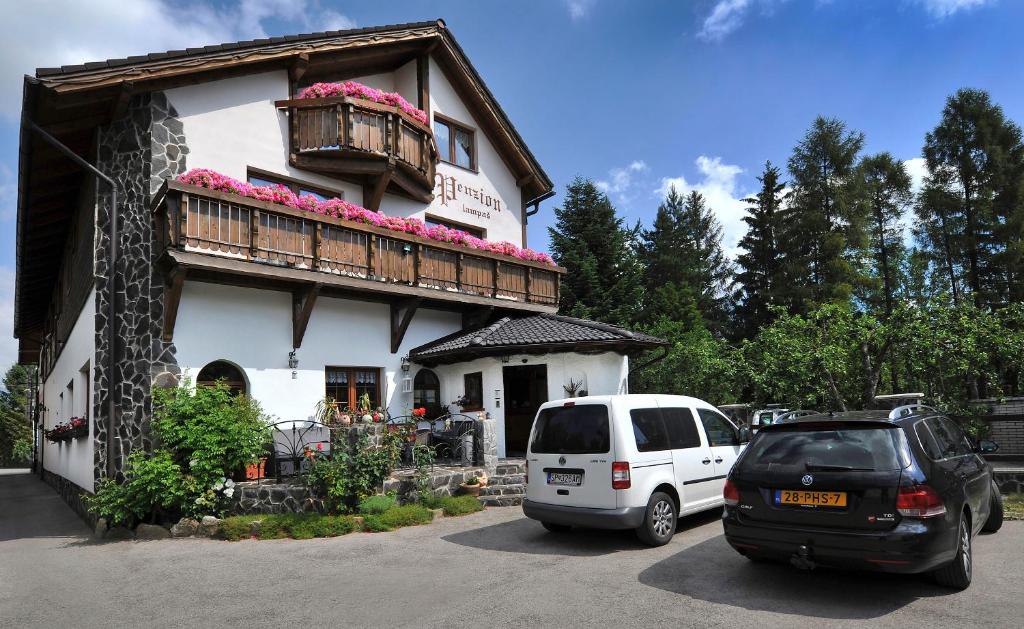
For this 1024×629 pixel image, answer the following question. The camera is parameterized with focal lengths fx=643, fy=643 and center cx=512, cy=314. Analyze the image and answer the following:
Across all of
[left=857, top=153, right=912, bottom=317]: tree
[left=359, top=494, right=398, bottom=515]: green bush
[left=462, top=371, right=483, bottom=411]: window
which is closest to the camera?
[left=359, top=494, right=398, bottom=515]: green bush

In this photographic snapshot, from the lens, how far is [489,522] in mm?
10156

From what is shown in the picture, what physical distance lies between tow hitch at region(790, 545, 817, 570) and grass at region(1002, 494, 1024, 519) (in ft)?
16.6

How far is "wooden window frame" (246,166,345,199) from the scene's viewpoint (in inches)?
546

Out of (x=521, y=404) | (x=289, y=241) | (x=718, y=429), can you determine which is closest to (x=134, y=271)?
(x=289, y=241)

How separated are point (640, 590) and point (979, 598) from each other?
277cm

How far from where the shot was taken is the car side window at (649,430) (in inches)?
315

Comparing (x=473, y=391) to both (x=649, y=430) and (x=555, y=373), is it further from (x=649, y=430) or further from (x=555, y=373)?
(x=649, y=430)

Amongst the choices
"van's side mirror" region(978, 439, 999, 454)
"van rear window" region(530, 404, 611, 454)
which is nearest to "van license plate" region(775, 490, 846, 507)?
"van rear window" region(530, 404, 611, 454)

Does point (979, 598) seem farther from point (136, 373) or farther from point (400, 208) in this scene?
point (400, 208)

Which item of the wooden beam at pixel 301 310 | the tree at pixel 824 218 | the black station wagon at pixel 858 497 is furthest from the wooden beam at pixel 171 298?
the tree at pixel 824 218

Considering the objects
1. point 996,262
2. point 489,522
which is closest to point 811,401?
point 489,522

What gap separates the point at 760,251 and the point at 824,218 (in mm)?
4332

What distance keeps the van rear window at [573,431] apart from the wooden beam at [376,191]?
8.42m

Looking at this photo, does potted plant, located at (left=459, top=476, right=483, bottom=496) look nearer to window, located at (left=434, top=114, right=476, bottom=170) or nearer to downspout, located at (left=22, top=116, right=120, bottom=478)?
downspout, located at (left=22, top=116, right=120, bottom=478)
